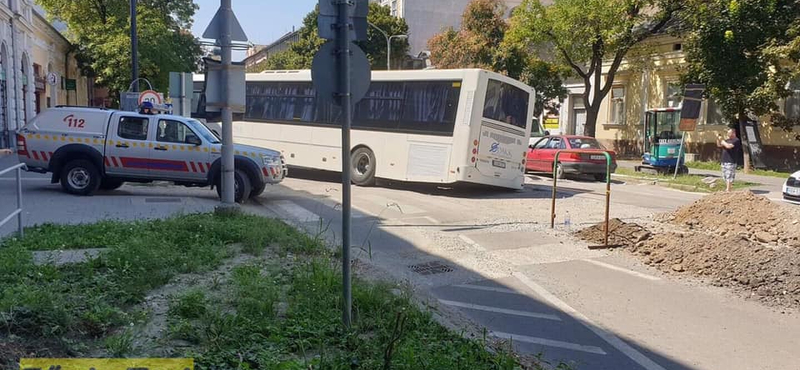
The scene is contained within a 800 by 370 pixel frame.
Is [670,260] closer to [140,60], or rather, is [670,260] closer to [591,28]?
[591,28]

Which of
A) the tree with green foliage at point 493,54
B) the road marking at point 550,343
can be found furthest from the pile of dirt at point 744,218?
the tree with green foliage at point 493,54

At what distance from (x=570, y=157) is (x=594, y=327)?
15196 millimetres

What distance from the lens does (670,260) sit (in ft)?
28.1

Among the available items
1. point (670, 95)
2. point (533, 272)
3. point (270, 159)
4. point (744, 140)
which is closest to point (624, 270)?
point (533, 272)

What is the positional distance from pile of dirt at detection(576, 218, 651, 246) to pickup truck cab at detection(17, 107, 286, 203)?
6.54 metres

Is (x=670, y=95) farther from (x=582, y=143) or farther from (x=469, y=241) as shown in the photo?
(x=469, y=241)

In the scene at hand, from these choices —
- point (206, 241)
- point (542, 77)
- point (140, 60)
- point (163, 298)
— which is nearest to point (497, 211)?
point (206, 241)

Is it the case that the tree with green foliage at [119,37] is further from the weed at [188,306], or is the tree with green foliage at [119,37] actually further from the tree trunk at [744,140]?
the weed at [188,306]

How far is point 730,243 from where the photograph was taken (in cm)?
836

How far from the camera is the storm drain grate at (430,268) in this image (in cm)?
816

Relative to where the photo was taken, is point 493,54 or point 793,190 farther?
point 493,54

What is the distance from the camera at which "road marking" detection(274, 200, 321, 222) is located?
38.6 feet

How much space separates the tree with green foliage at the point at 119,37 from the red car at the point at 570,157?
81.8 ft

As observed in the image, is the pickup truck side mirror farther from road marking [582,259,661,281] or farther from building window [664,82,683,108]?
building window [664,82,683,108]
